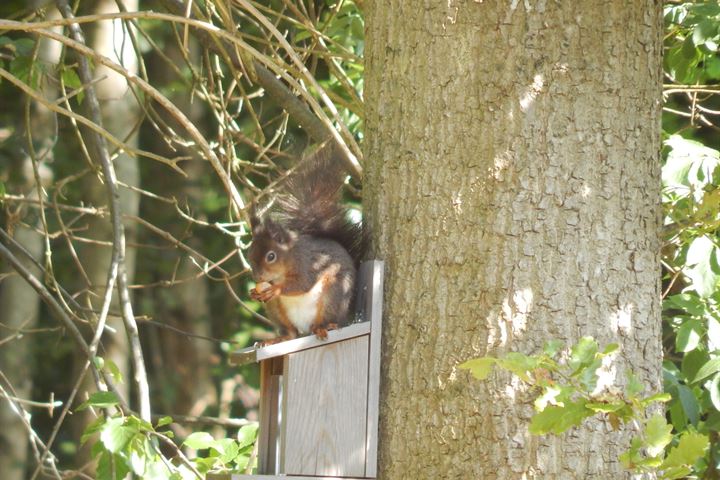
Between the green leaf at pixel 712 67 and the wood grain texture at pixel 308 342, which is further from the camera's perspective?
the green leaf at pixel 712 67

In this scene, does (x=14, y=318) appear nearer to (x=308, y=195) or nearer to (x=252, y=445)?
(x=252, y=445)

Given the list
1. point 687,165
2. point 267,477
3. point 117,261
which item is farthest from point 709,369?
point 117,261

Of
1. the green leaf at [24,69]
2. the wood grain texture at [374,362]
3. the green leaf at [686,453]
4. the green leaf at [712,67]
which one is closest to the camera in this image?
the green leaf at [686,453]

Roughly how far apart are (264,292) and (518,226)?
1.97ft

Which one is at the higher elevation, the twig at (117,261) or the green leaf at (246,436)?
the twig at (117,261)

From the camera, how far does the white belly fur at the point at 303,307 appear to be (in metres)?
2.07

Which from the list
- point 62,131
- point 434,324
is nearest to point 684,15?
point 434,324

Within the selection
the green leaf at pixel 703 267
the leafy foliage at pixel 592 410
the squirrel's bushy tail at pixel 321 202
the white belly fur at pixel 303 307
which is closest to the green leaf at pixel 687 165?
the green leaf at pixel 703 267

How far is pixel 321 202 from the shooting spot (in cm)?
218

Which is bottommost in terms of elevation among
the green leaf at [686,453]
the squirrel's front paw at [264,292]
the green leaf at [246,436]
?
the green leaf at [686,453]

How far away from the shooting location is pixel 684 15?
2646mm

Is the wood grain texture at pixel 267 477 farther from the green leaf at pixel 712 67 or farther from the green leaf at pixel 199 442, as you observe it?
the green leaf at pixel 712 67

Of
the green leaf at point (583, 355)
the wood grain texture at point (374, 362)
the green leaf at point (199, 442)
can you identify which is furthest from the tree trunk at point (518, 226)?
the green leaf at point (199, 442)

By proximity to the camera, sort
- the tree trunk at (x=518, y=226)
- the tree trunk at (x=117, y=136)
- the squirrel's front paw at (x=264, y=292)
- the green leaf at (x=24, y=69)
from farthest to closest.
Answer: the tree trunk at (x=117, y=136) < the green leaf at (x=24, y=69) < the squirrel's front paw at (x=264, y=292) < the tree trunk at (x=518, y=226)
